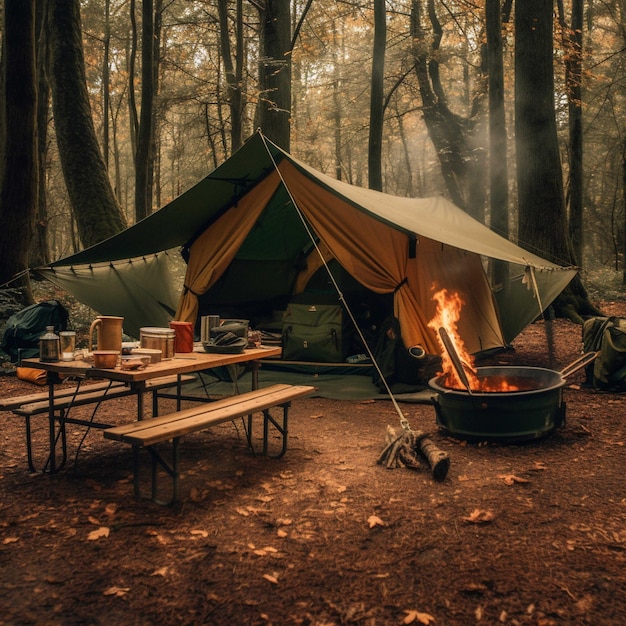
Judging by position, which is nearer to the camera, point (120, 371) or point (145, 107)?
point (120, 371)

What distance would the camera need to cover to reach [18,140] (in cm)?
669

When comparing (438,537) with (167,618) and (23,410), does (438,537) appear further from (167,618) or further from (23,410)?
(23,410)

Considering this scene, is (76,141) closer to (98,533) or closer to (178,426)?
(178,426)

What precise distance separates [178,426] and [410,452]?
1.35 m

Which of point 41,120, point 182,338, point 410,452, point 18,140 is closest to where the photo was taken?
point 410,452

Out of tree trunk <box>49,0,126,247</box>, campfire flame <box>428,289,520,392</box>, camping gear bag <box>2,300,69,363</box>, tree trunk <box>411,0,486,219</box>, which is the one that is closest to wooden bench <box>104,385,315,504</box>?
campfire flame <box>428,289,520,392</box>

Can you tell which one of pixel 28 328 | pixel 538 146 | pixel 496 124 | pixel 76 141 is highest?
pixel 496 124

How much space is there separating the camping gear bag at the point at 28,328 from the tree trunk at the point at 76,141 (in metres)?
1.71

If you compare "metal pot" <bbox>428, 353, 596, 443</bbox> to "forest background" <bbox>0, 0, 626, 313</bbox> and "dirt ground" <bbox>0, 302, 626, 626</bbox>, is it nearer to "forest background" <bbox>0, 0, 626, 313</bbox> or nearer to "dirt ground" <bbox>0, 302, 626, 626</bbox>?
"dirt ground" <bbox>0, 302, 626, 626</bbox>

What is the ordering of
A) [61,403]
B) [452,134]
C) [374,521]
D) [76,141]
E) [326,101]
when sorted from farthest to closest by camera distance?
[326,101] → [452,134] → [76,141] → [61,403] → [374,521]

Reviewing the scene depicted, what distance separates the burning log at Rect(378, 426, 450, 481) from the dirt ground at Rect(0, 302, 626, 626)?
0.08 m

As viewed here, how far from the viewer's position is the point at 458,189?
13180mm

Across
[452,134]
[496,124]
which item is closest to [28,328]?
[496,124]

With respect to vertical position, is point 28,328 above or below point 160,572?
above
